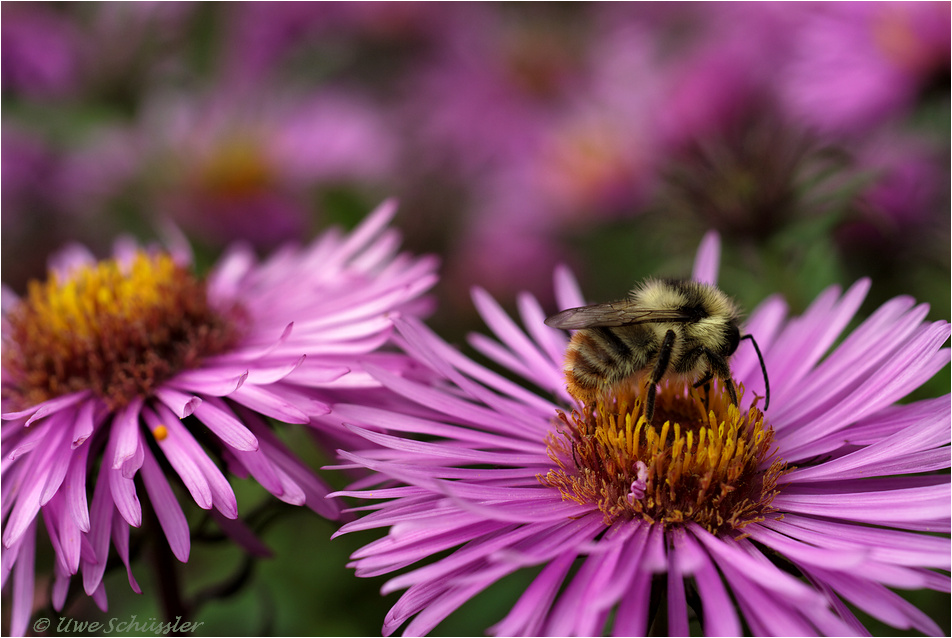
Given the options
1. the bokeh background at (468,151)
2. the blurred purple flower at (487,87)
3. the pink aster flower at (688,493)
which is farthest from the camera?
the blurred purple flower at (487,87)

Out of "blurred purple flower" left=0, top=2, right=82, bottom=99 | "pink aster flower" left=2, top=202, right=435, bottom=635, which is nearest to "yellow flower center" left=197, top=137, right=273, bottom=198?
"blurred purple flower" left=0, top=2, right=82, bottom=99

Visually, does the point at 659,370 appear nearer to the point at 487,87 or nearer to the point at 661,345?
the point at 661,345

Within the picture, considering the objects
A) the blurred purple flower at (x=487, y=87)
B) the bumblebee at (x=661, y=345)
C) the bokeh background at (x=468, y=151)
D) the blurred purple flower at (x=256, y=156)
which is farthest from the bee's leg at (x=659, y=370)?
the blurred purple flower at (x=487, y=87)

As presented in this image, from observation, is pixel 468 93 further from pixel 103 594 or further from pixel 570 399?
pixel 103 594

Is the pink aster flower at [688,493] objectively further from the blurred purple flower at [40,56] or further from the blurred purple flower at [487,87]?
the blurred purple flower at [487,87]

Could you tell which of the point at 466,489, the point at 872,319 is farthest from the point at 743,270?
the point at 466,489

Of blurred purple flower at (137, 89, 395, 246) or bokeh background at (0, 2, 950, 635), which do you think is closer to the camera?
bokeh background at (0, 2, 950, 635)

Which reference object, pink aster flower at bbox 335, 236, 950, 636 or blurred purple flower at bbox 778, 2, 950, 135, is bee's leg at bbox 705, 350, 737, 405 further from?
blurred purple flower at bbox 778, 2, 950, 135

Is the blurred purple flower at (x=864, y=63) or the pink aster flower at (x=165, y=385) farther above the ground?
the blurred purple flower at (x=864, y=63)
